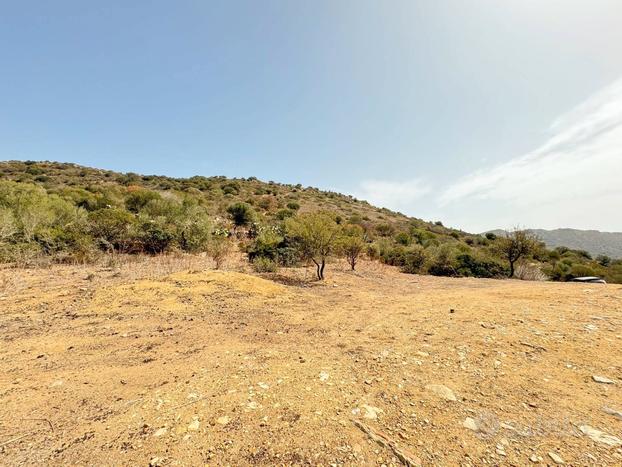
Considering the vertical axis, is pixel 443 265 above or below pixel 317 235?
below

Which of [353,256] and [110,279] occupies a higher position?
[353,256]

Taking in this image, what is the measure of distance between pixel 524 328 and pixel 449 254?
1283 cm

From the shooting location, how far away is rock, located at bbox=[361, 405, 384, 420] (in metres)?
2.78

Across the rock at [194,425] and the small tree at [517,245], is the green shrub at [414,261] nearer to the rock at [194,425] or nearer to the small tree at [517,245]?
the small tree at [517,245]

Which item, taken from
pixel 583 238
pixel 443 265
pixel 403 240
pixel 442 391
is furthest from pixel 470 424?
pixel 583 238

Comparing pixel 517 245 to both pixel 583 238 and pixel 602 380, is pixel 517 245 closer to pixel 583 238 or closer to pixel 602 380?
pixel 602 380

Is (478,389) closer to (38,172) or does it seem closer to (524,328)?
(524,328)

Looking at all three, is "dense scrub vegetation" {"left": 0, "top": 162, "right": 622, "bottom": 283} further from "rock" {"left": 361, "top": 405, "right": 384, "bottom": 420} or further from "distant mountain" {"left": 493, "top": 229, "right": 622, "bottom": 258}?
"distant mountain" {"left": 493, "top": 229, "right": 622, "bottom": 258}

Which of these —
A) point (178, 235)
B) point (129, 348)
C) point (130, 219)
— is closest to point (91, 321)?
point (129, 348)

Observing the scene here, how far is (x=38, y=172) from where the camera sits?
33562 millimetres

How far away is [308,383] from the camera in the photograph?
11.1ft

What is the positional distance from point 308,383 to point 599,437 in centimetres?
275

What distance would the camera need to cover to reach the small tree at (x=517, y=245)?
1650cm

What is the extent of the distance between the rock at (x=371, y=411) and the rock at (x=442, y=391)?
0.76 meters
